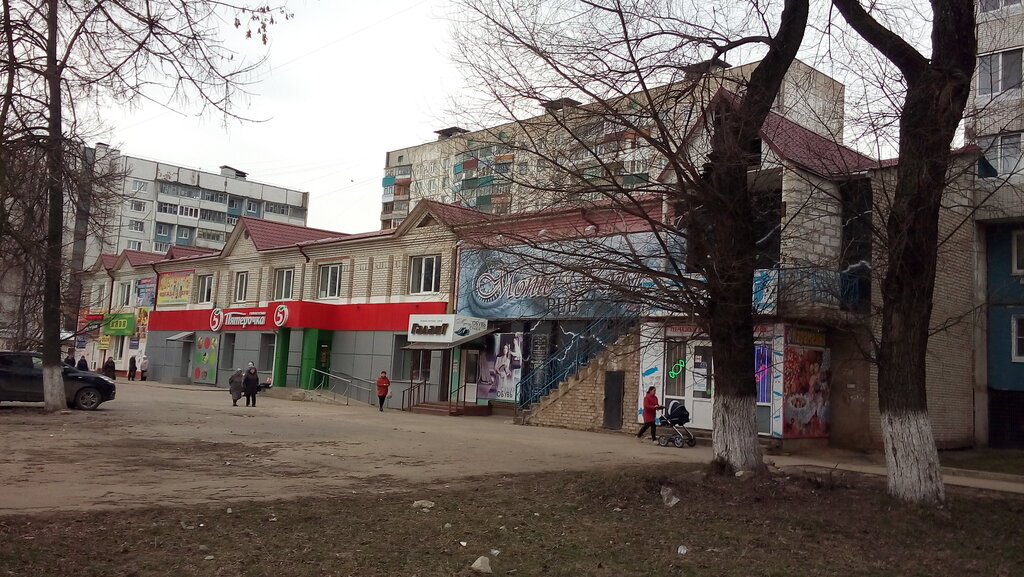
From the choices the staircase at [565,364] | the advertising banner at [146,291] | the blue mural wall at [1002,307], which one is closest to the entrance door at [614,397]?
the staircase at [565,364]

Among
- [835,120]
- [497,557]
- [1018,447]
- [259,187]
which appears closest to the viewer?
[497,557]

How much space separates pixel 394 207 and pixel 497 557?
75.8 m

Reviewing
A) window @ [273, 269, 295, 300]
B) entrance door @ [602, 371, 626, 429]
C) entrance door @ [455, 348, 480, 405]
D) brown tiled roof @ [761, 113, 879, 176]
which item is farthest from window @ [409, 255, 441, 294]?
brown tiled roof @ [761, 113, 879, 176]

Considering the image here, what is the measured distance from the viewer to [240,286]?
126ft

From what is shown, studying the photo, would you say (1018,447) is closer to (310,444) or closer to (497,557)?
(310,444)

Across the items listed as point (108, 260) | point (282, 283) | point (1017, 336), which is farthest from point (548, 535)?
point (108, 260)

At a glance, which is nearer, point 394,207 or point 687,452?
point 687,452

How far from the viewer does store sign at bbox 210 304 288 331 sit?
107 ft

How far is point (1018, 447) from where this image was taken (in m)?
21.3

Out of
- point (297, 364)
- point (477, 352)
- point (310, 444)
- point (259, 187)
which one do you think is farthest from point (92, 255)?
point (310, 444)

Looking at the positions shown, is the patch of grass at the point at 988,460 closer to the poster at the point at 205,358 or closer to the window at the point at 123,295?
the poster at the point at 205,358

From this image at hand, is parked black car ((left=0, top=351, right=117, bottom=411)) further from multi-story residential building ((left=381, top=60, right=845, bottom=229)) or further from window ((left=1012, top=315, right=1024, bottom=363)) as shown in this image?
window ((left=1012, top=315, right=1024, bottom=363))

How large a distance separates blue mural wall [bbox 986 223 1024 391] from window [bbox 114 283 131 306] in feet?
142

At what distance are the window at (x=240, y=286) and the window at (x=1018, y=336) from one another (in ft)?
102
